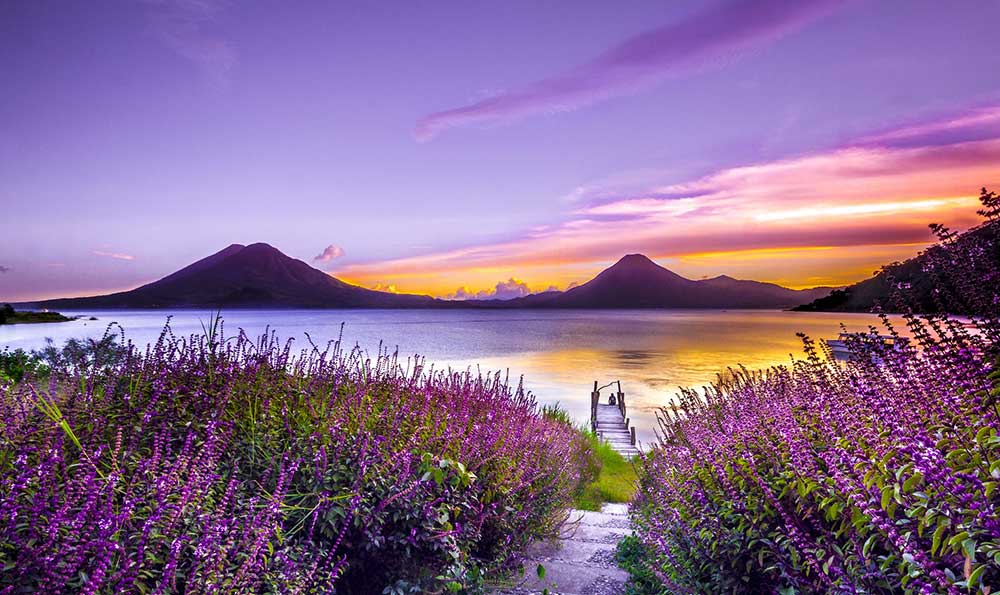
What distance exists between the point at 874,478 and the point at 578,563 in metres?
4.41

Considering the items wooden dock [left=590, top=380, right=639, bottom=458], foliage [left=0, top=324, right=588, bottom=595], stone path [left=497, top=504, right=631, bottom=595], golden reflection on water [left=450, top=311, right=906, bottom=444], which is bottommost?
golden reflection on water [left=450, top=311, right=906, bottom=444]

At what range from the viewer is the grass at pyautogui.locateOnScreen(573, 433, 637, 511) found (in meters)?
10.6

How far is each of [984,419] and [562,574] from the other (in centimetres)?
434

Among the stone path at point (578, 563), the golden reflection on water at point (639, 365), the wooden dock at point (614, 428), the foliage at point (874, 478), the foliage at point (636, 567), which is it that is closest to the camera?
the foliage at point (874, 478)

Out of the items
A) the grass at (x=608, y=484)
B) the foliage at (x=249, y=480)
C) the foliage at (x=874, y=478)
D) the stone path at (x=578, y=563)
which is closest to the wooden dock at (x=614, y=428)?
the grass at (x=608, y=484)

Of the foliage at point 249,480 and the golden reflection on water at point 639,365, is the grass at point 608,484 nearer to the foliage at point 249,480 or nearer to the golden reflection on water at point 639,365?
the foliage at point 249,480

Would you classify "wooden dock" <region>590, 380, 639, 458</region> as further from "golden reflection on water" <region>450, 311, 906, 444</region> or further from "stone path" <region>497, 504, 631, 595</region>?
"stone path" <region>497, 504, 631, 595</region>

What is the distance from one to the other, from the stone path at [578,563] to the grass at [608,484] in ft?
5.47

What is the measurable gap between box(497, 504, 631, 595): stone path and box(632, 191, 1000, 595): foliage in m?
1.14

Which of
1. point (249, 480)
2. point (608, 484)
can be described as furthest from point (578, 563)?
point (608, 484)

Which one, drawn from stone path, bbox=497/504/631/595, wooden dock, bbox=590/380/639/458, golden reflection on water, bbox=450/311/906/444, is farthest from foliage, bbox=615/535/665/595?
golden reflection on water, bbox=450/311/906/444

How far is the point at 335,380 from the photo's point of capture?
5504 millimetres

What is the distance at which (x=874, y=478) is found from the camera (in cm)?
260

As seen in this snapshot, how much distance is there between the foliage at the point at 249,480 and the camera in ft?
8.58
